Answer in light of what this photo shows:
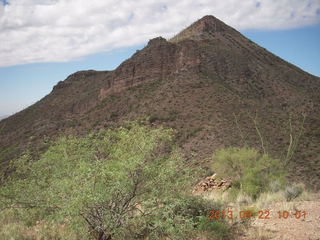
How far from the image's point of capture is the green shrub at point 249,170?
14602 millimetres

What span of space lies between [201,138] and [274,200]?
19481 millimetres

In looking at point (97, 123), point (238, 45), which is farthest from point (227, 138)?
point (238, 45)

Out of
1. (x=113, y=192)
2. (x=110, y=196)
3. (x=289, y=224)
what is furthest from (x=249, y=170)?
(x=110, y=196)

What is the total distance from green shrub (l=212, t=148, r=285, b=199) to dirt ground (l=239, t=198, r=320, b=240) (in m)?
3.62

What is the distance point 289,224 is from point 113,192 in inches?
182

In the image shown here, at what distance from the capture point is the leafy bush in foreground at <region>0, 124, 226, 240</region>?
6.67 m

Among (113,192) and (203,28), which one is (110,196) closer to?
(113,192)

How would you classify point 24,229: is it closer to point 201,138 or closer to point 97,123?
point 201,138

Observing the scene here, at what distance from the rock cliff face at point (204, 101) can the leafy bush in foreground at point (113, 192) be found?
15.4 m

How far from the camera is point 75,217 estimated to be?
6895 millimetres
